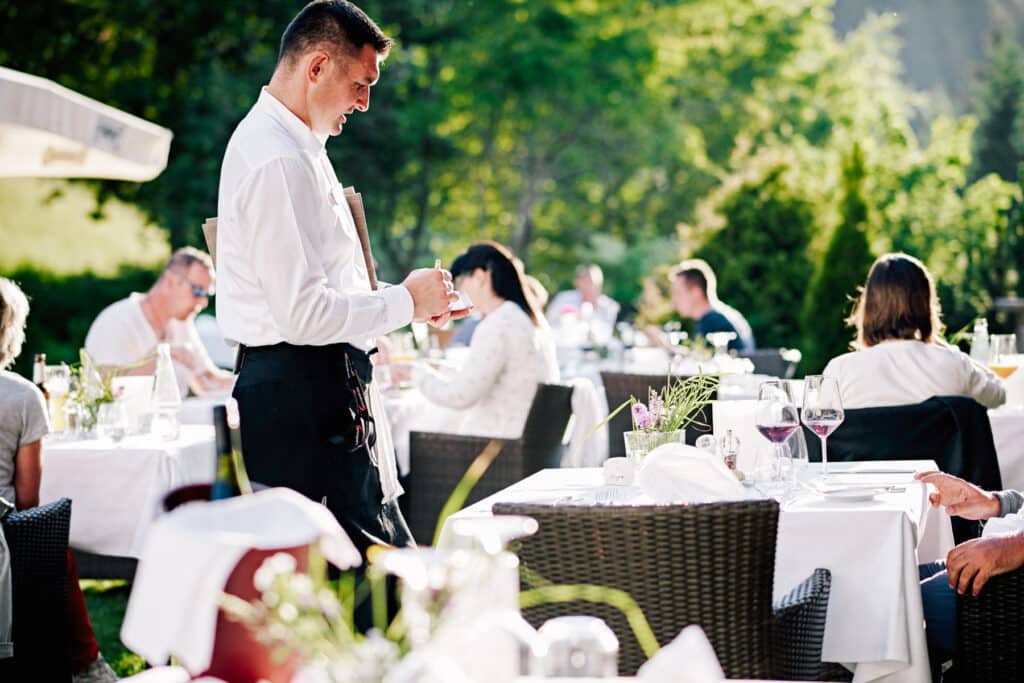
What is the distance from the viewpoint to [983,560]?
291 cm

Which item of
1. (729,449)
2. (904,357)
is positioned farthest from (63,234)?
(729,449)

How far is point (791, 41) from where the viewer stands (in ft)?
96.3

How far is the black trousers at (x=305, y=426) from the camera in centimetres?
290

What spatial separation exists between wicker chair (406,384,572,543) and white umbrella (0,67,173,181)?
89.9 inches

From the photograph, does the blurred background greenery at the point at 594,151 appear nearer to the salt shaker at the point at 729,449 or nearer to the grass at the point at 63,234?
the grass at the point at 63,234

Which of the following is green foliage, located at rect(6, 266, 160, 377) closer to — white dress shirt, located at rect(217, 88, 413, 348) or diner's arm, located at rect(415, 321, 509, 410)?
diner's arm, located at rect(415, 321, 509, 410)

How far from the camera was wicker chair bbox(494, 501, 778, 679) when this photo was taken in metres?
2.44

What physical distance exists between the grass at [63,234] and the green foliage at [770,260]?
8250 mm

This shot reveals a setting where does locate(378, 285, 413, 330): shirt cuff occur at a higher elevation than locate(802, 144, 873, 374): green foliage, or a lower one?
lower

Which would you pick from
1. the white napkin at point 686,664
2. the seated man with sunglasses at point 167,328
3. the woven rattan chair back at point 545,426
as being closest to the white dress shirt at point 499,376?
the woven rattan chair back at point 545,426

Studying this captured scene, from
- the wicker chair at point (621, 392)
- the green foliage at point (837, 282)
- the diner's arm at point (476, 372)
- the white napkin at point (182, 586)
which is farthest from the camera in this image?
the green foliage at point (837, 282)

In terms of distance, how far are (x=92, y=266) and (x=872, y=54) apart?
23.9 meters

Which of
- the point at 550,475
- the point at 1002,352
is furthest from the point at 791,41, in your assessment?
the point at 550,475

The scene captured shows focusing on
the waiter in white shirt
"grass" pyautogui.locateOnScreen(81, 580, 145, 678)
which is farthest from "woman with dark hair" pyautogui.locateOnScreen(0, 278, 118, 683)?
the waiter in white shirt
